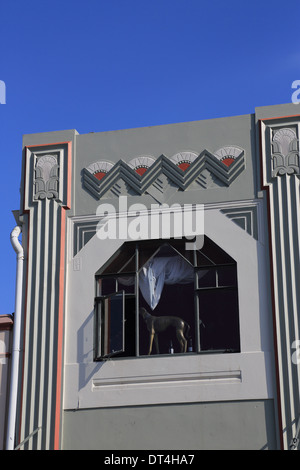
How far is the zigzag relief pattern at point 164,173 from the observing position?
17.1 meters

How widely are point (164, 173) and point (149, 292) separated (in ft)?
7.62

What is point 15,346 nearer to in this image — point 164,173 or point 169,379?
point 169,379

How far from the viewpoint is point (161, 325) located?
56.3 ft

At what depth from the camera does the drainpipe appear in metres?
16.1

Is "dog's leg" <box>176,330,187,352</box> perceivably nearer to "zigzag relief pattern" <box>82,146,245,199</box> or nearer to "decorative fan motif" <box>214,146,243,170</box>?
"zigzag relief pattern" <box>82,146,245,199</box>

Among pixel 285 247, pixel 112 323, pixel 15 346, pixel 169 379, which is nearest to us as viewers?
pixel 169 379

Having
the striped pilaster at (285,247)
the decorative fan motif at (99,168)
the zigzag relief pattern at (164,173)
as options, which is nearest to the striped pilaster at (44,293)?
the decorative fan motif at (99,168)

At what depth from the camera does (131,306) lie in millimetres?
17094

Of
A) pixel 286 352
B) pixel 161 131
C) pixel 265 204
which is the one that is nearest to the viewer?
pixel 286 352

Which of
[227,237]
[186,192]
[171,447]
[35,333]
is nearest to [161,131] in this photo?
[186,192]

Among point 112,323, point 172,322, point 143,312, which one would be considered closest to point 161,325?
point 172,322

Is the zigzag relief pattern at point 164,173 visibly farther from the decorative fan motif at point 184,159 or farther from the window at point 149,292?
the window at point 149,292
